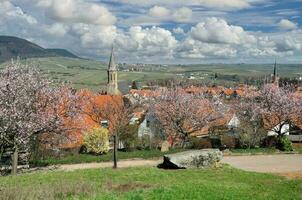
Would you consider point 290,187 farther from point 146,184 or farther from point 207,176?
point 146,184

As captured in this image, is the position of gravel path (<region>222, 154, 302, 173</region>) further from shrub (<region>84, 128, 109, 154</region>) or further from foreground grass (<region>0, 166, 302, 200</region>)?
shrub (<region>84, 128, 109, 154</region>)

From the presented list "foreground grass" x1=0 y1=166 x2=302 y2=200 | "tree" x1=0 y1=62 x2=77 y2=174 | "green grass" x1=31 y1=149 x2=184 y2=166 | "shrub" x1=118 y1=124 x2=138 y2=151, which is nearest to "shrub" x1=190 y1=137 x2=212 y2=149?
"green grass" x1=31 y1=149 x2=184 y2=166

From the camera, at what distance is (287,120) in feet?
175

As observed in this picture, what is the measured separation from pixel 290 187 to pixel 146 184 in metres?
6.92

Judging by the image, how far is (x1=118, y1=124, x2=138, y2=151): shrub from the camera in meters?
47.8

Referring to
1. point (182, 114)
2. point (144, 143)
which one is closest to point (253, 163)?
point (144, 143)

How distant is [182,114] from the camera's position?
5128cm

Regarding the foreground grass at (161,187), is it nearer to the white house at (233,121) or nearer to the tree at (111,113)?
the tree at (111,113)

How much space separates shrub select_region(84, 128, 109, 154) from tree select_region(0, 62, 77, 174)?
9194 millimetres

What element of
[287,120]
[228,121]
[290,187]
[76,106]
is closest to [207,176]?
[290,187]

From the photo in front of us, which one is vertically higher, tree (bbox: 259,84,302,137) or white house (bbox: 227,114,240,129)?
tree (bbox: 259,84,302,137)

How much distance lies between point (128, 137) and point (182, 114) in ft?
23.2

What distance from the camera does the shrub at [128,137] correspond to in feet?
157

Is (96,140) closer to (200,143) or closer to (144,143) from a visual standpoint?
(144,143)
